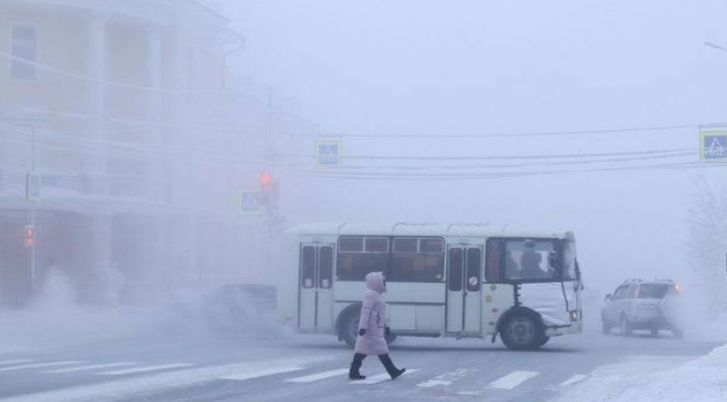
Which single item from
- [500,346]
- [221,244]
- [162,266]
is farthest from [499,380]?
[221,244]

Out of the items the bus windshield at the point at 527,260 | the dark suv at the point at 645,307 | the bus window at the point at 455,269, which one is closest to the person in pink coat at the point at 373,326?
the bus window at the point at 455,269

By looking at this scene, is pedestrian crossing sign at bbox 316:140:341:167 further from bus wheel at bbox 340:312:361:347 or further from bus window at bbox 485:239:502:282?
bus window at bbox 485:239:502:282

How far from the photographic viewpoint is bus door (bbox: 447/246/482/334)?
29.9m

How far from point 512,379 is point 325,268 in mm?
9972

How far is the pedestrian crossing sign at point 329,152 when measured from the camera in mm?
41469

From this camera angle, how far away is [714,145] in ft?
126

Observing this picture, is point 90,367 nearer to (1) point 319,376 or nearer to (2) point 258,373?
(2) point 258,373

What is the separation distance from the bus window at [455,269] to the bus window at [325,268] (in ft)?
9.13

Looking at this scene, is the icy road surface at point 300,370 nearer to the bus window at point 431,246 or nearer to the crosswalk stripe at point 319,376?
the crosswalk stripe at point 319,376

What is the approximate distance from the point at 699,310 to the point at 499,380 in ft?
103

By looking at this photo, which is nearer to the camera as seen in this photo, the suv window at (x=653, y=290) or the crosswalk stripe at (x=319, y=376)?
the crosswalk stripe at (x=319, y=376)

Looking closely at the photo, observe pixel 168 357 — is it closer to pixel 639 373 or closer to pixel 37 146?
pixel 639 373

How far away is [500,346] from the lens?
3244 centimetres

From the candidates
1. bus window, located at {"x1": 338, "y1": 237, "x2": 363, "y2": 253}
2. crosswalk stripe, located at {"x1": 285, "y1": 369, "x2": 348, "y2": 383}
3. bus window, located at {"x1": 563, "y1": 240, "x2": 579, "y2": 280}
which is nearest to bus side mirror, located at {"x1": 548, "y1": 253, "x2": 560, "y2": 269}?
bus window, located at {"x1": 563, "y1": 240, "x2": 579, "y2": 280}
